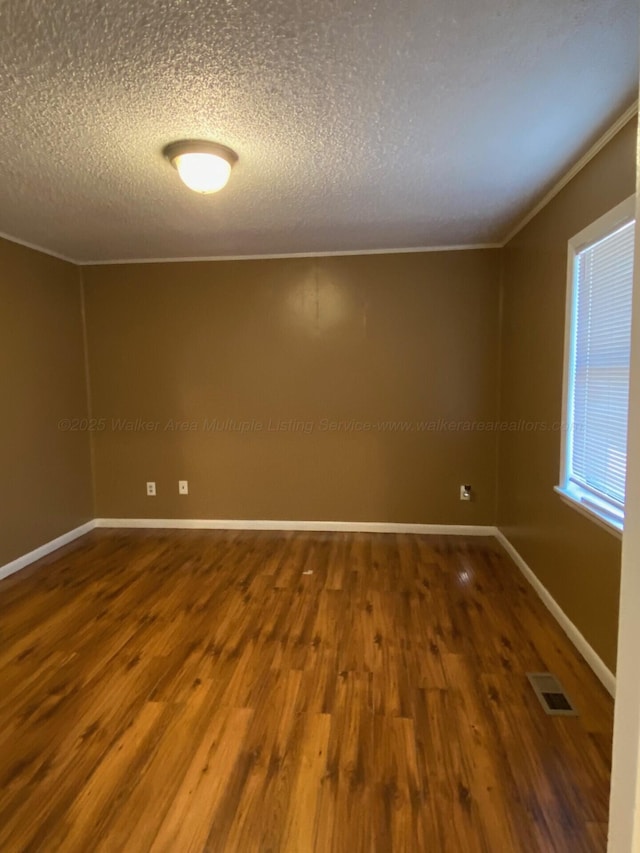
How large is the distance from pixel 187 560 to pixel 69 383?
6.06 feet

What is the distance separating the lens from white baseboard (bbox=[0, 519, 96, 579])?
3311 mm

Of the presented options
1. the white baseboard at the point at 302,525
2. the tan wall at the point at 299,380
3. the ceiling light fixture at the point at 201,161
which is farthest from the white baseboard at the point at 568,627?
the ceiling light fixture at the point at 201,161

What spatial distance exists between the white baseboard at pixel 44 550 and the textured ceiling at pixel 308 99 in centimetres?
236

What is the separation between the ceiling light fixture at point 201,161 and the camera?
2068 millimetres

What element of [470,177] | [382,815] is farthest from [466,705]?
[470,177]

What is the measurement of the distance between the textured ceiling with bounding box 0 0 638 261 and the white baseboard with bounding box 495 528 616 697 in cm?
220

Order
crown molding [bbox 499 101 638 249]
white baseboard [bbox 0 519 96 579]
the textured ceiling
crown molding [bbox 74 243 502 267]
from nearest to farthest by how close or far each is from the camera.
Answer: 1. the textured ceiling
2. crown molding [bbox 499 101 638 249]
3. white baseboard [bbox 0 519 96 579]
4. crown molding [bbox 74 243 502 267]

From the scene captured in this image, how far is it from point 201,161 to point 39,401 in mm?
2454

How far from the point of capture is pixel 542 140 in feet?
6.82

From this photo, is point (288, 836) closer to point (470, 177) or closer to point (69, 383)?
point (470, 177)

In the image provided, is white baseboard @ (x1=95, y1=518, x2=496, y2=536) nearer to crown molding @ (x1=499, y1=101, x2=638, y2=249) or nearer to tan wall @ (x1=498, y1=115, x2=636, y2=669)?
tan wall @ (x1=498, y1=115, x2=636, y2=669)

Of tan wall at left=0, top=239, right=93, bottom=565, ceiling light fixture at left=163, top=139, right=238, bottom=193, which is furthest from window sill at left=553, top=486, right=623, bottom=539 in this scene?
tan wall at left=0, top=239, right=93, bottom=565

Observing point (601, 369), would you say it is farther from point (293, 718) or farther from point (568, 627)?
point (293, 718)

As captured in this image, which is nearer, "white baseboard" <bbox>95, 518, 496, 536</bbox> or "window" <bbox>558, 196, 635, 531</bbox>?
"window" <bbox>558, 196, 635, 531</bbox>
